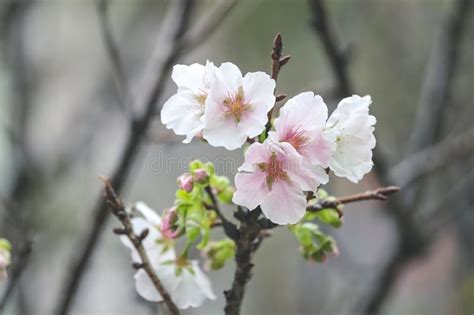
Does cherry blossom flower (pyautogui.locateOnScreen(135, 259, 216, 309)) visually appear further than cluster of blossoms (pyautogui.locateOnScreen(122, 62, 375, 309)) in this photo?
Yes

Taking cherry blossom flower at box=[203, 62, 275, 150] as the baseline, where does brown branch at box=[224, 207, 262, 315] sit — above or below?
below

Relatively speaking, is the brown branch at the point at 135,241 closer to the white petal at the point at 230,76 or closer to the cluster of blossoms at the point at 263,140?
the cluster of blossoms at the point at 263,140

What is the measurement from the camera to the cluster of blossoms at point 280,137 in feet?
1.79

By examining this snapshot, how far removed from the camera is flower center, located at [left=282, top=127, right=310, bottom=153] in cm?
55

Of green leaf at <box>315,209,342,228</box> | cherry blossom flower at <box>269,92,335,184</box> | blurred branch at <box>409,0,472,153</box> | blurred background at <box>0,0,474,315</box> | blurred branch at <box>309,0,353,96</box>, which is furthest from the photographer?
blurred branch at <box>409,0,472,153</box>

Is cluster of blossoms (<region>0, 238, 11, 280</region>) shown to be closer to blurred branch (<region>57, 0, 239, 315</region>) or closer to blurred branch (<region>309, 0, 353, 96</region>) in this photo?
blurred branch (<region>57, 0, 239, 315</region>)

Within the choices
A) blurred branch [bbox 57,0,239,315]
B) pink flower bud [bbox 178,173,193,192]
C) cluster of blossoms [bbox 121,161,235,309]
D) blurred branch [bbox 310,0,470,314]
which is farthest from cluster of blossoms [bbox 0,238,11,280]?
blurred branch [bbox 310,0,470,314]

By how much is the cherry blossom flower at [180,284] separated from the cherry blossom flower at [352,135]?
8.8 inches

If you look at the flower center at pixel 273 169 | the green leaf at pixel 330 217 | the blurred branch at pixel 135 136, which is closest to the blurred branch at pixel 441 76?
the blurred branch at pixel 135 136

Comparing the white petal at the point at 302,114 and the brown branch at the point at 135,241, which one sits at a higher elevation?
the white petal at the point at 302,114

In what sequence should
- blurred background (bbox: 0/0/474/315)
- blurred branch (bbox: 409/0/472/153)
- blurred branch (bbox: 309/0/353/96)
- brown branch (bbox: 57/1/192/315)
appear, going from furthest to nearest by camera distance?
1. blurred branch (bbox: 409/0/472/153)
2. blurred background (bbox: 0/0/474/315)
3. brown branch (bbox: 57/1/192/315)
4. blurred branch (bbox: 309/0/353/96)

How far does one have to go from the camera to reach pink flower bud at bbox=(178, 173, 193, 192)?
61cm

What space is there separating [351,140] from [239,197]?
0.40 feet

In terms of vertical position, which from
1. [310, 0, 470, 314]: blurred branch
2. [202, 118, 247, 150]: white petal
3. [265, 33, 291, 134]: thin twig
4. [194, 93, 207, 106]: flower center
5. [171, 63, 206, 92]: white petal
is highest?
[265, 33, 291, 134]: thin twig
